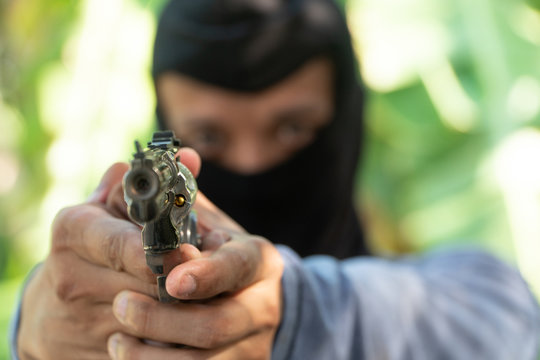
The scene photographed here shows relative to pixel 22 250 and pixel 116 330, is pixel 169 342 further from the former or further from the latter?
pixel 22 250

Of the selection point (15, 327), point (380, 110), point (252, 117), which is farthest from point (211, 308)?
point (380, 110)

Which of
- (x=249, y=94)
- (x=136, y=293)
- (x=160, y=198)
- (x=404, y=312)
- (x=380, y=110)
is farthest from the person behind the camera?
(x=380, y=110)

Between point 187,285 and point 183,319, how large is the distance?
5cm

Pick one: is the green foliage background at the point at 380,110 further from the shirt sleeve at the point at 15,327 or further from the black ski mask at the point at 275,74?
the shirt sleeve at the point at 15,327

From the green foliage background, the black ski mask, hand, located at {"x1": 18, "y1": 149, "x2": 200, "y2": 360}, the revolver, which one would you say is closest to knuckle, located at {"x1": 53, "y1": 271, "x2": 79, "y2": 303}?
hand, located at {"x1": 18, "y1": 149, "x2": 200, "y2": 360}

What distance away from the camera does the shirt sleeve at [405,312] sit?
67 cm

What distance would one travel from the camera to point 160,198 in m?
0.43

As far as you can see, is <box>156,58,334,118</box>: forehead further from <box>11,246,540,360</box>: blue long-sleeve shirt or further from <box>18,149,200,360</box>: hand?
<box>18,149,200,360</box>: hand

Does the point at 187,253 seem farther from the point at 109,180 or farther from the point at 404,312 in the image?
the point at 404,312

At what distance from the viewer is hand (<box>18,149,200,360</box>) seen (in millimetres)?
533

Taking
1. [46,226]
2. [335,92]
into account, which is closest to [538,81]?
[335,92]

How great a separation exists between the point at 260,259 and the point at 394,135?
6.49ft

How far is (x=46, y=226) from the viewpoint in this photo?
87.0 inches

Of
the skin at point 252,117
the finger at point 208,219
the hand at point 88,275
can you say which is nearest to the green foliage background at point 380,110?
the skin at point 252,117
